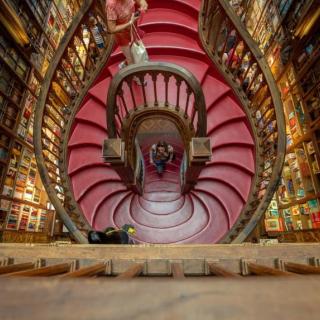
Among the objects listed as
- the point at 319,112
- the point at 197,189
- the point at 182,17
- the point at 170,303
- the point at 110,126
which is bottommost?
the point at 170,303

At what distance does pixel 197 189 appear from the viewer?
3615 mm

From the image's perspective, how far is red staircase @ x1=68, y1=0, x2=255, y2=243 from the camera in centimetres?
334

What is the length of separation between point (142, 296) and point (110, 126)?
2.09 m

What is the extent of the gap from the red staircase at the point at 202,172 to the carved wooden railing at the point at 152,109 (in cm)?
36

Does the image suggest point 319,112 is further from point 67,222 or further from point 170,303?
point 170,303

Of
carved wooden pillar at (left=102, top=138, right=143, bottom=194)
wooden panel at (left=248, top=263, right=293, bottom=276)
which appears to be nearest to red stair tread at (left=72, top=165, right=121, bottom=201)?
carved wooden pillar at (left=102, top=138, right=143, bottom=194)

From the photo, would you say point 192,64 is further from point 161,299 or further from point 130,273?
point 161,299

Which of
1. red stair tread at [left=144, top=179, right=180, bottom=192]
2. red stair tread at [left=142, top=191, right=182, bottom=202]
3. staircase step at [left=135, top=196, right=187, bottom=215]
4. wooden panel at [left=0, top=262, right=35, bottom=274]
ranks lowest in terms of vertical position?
wooden panel at [left=0, top=262, right=35, bottom=274]

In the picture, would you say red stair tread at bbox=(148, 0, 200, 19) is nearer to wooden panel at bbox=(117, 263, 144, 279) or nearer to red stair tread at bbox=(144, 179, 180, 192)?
red stair tread at bbox=(144, 179, 180, 192)

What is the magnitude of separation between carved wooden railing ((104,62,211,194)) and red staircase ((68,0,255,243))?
1.17 feet

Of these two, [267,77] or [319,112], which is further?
[319,112]

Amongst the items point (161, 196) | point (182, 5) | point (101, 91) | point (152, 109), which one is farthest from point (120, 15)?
point (161, 196)

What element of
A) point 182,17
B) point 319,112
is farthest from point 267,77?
point 319,112

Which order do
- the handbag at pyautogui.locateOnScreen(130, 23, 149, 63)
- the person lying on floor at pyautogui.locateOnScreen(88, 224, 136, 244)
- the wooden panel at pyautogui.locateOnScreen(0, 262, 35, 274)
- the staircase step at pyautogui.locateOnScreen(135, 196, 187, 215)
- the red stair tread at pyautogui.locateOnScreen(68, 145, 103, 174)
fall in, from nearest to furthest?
the wooden panel at pyautogui.locateOnScreen(0, 262, 35, 274) < the person lying on floor at pyautogui.locateOnScreen(88, 224, 136, 244) < the handbag at pyautogui.locateOnScreen(130, 23, 149, 63) < the red stair tread at pyautogui.locateOnScreen(68, 145, 103, 174) < the staircase step at pyautogui.locateOnScreen(135, 196, 187, 215)
